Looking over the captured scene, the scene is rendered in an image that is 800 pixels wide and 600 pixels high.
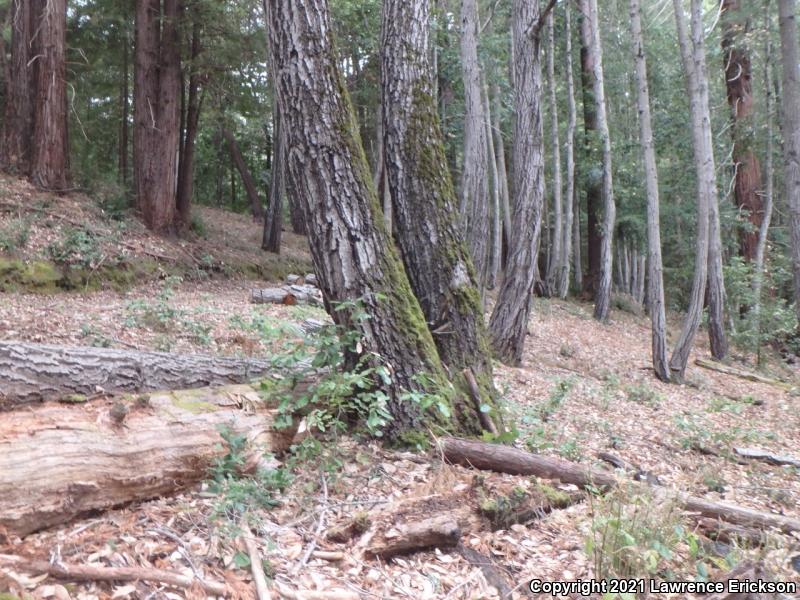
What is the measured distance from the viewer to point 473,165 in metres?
9.63

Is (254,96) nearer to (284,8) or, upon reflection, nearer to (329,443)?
(284,8)

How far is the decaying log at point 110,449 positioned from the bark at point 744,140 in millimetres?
15503

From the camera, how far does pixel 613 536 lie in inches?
106

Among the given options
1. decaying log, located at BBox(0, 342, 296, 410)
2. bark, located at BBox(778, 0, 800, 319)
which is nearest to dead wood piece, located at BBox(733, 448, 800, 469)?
bark, located at BBox(778, 0, 800, 319)

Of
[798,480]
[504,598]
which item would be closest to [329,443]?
[504,598]

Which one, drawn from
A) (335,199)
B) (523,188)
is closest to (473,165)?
(523,188)

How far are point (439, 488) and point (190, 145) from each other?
44.8 feet

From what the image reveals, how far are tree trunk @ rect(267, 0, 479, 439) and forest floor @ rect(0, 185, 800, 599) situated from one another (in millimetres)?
526

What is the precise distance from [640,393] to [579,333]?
5.58 meters

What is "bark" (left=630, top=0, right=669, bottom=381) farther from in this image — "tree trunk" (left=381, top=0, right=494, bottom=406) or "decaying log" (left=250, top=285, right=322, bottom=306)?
"tree trunk" (left=381, top=0, right=494, bottom=406)

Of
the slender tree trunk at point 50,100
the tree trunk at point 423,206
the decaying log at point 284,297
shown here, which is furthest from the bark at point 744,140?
the slender tree trunk at point 50,100

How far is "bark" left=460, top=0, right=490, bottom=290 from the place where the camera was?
9.20m

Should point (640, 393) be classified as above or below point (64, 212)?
→ below

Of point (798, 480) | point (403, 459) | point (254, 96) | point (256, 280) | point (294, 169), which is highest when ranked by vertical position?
point (254, 96)
